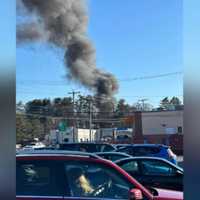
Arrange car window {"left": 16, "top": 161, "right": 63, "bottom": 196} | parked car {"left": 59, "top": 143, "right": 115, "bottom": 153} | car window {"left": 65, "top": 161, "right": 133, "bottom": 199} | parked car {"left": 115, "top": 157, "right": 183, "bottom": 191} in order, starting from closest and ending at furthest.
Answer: car window {"left": 16, "top": 161, "right": 63, "bottom": 196} < car window {"left": 65, "top": 161, "right": 133, "bottom": 199} < parked car {"left": 115, "top": 157, "right": 183, "bottom": 191} < parked car {"left": 59, "top": 143, "right": 115, "bottom": 153}

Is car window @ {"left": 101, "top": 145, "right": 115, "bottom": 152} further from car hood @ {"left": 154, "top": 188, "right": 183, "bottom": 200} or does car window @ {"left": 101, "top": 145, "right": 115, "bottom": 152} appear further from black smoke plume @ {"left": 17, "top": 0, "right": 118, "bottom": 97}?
car hood @ {"left": 154, "top": 188, "right": 183, "bottom": 200}

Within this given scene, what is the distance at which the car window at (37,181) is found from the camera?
3.34 m

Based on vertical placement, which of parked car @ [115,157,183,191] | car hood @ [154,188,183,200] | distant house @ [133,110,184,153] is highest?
distant house @ [133,110,184,153]

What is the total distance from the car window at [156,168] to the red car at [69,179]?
14.0ft

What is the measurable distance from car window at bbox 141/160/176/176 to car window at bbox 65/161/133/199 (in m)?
4.32

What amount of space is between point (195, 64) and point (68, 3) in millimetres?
1280

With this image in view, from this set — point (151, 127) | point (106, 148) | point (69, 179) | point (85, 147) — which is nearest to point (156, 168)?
point (69, 179)

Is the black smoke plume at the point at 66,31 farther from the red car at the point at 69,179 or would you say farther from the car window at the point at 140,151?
the car window at the point at 140,151

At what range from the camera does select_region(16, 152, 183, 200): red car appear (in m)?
3.36

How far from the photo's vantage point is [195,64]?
1.38m

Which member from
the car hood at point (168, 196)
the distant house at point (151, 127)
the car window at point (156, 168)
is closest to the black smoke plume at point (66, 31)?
the car hood at point (168, 196)

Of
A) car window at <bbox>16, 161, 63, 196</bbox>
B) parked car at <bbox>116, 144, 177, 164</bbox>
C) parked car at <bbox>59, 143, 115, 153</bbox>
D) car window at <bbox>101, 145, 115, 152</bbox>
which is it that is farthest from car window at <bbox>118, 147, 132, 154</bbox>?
car window at <bbox>16, 161, 63, 196</bbox>

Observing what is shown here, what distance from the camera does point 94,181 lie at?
3.51 metres

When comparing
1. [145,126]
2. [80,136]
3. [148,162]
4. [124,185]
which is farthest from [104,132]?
[124,185]
